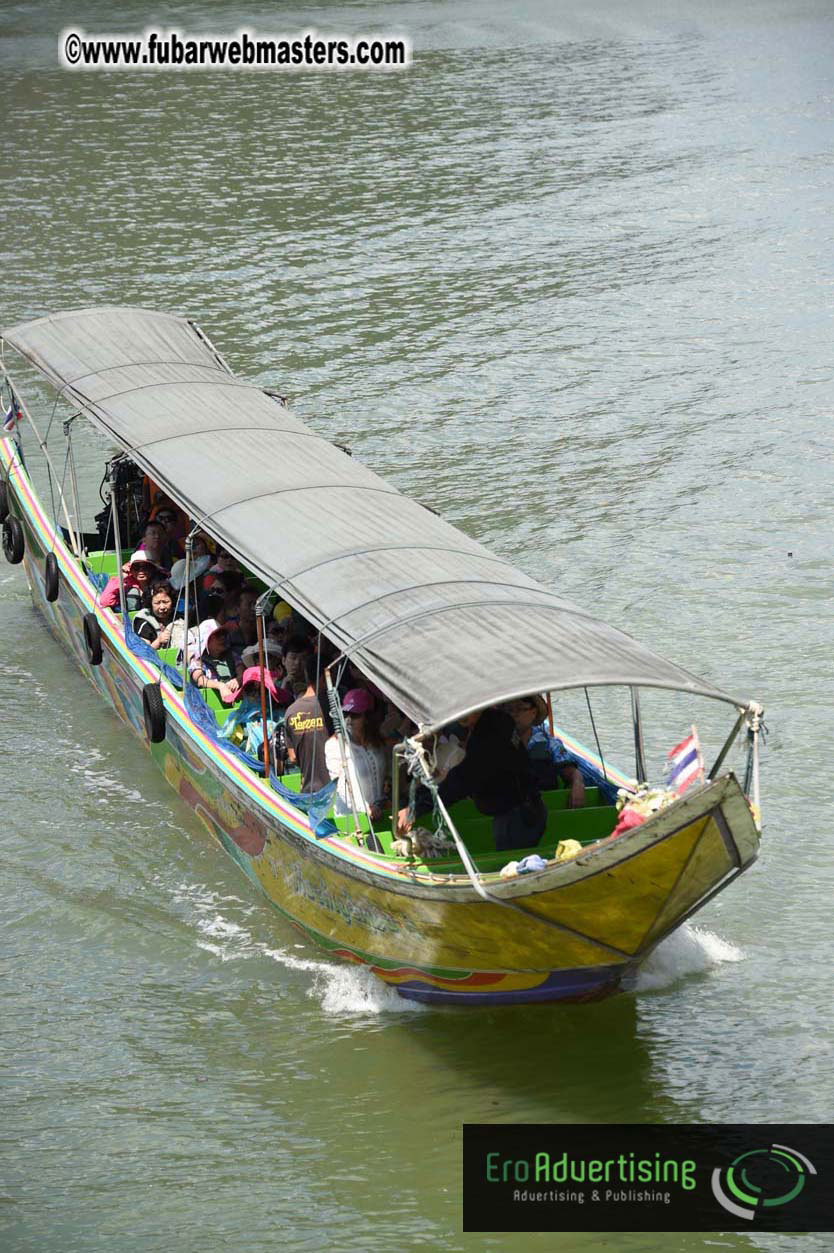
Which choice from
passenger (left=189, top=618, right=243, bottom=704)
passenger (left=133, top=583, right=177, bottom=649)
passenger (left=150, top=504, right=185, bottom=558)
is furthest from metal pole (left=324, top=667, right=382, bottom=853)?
passenger (left=150, top=504, right=185, bottom=558)

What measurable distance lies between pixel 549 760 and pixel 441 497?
23.6 ft

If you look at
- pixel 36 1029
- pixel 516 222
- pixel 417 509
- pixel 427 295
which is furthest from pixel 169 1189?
pixel 516 222

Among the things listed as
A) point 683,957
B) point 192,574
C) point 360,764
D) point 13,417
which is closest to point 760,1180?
point 683,957

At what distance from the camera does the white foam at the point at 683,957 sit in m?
9.84

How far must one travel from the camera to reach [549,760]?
9.88 meters

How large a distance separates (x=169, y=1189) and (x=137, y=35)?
3572cm

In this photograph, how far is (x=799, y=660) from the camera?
44.1 feet

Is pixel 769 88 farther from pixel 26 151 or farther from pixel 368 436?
pixel 368 436

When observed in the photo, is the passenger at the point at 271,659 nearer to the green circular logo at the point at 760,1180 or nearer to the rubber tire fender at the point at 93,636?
the rubber tire fender at the point at 93,636

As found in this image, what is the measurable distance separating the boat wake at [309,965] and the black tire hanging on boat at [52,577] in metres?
3.84

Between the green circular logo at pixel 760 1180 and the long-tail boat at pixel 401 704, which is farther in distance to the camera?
the green circular logo at pixel 760 1180

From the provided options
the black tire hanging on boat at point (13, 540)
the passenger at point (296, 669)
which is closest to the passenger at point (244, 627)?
the passenger at point (296, 669)

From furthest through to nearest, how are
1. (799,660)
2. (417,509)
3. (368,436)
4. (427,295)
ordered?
(427,295), (368,436), (799,660), (417,509)

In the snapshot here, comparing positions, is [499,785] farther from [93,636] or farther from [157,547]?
[157,547]
